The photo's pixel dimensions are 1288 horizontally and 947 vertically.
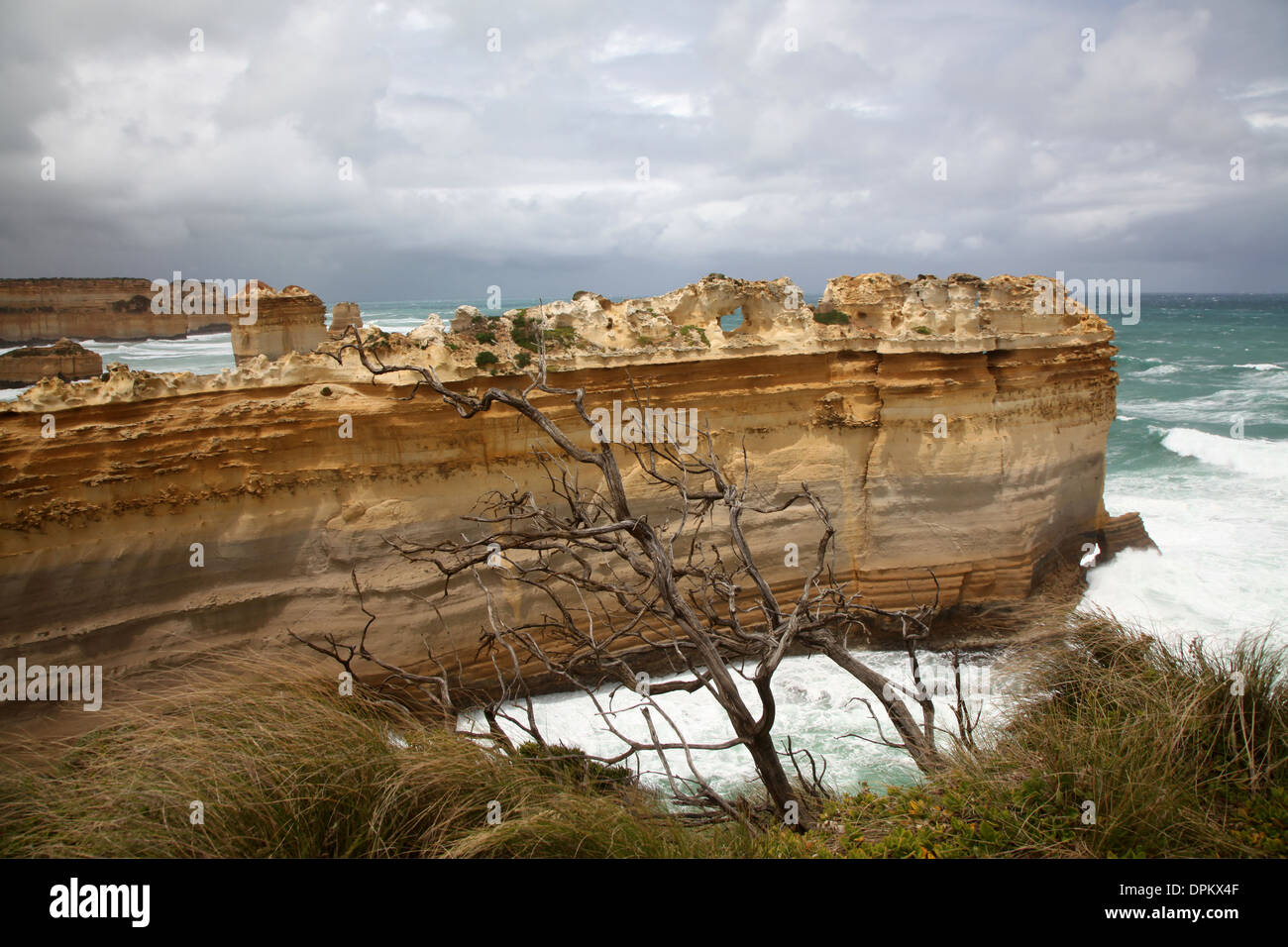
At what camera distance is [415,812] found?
3.76 m

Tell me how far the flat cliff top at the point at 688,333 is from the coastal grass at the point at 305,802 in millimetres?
4946

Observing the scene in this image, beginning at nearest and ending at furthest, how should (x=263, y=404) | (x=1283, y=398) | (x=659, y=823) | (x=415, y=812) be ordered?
1. (x=415, y=812)
2. (x=659, y=823)
3. (x=263, y=404)
4. (x=1283, y=398)

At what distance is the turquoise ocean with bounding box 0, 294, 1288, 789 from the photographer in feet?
29.0

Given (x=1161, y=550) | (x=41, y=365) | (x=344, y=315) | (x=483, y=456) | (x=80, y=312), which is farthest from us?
(x=80, y=312)

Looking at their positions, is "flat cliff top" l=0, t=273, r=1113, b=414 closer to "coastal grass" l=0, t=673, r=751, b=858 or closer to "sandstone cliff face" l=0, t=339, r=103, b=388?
"coastal grass" l=0, t=673, r=751, b=858

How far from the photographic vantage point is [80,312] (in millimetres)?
26969

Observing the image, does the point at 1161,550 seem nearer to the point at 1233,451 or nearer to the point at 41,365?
the point at 1233,451

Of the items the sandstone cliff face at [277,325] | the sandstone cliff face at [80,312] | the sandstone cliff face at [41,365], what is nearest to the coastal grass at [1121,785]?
the sandstone cliff face at [277,325]

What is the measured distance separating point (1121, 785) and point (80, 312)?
108 feet

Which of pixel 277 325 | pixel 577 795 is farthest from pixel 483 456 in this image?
pixel 277 325

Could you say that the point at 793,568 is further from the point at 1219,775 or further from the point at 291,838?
the point at 291,838

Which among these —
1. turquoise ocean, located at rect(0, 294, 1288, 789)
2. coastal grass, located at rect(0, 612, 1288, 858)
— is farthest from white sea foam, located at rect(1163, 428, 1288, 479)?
coastal grass, located at rect(0, 612, 1288, 858)
